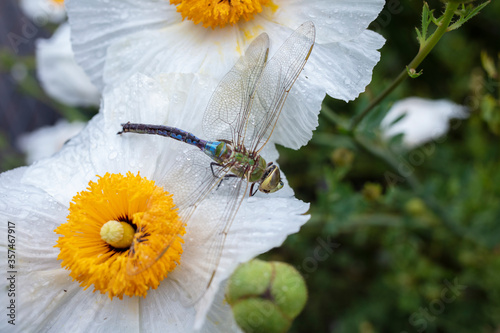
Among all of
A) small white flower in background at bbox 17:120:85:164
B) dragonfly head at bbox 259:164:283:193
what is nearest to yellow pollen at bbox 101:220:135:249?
Answer: dragonfly head at bbox 259:164:283:193

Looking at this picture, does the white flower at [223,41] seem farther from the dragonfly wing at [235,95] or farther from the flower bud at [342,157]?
the flower bud at [342,157]

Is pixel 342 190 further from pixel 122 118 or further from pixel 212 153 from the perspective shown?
pixel 122 118

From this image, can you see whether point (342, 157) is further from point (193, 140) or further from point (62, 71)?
point (62, 71)

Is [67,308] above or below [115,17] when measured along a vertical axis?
below

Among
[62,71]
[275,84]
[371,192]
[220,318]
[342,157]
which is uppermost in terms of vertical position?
[275,84]

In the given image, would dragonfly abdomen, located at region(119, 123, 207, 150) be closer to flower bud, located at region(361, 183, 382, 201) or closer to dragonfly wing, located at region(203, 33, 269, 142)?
dragonfly wing, located at region(203, 33, 269, 142)

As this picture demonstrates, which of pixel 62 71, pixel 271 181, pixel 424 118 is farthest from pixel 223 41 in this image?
pixel 62 71
